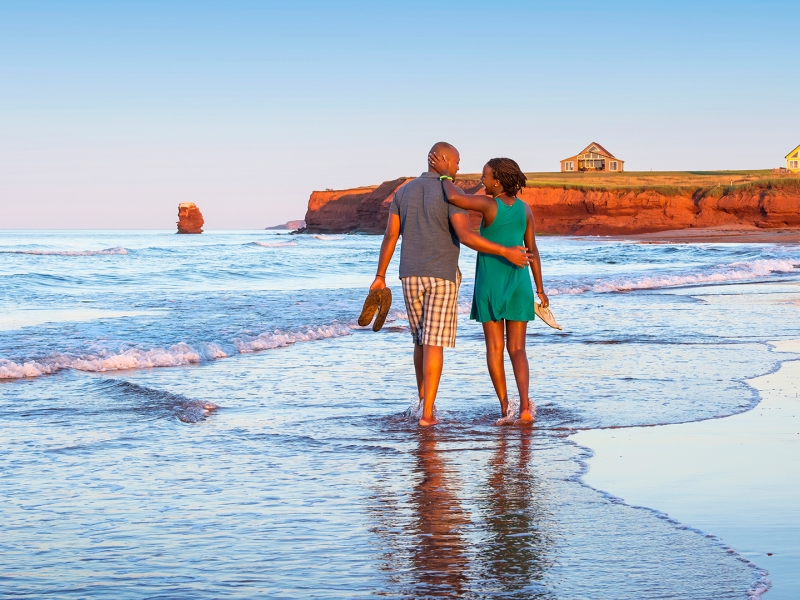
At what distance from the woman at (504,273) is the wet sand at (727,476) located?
31.7 inches

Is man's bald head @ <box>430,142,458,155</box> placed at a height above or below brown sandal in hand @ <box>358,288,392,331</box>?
above

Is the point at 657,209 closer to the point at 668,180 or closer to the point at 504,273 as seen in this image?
the point at 668,180

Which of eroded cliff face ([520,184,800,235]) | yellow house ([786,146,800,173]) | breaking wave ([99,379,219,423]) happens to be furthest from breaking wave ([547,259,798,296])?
yellow house ([786,146,800,173])

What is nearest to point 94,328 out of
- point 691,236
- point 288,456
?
point 288,456

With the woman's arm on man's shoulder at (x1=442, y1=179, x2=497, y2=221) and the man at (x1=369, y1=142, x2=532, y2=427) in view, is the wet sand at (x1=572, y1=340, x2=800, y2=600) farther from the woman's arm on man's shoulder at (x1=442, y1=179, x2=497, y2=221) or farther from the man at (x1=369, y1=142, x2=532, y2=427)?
the woman's arm on man's shoulder at (x1=442, y1=179, x2=497, y2=221)

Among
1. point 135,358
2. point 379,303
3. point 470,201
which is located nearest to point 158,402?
point 379,303

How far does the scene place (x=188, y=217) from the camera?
13188 centimetres

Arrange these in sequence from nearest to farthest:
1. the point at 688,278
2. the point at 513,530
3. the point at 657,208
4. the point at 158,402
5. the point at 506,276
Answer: the point at 513,530, the point at 506,276, the point at 158,402, the point at 688,278, the point at 657,208

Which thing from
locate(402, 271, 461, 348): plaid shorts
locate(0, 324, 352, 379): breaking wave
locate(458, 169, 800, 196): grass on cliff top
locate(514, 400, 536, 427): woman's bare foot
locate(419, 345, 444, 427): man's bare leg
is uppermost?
locate(458, 169, 800, 196): grass on cliff top

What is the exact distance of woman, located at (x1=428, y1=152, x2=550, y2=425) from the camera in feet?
20.4

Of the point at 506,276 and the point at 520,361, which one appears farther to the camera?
the point at 520,361

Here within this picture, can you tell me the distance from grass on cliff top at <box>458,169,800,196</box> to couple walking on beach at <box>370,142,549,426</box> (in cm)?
7826

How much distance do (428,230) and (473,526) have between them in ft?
8.79

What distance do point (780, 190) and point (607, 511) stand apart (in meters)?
78.9
